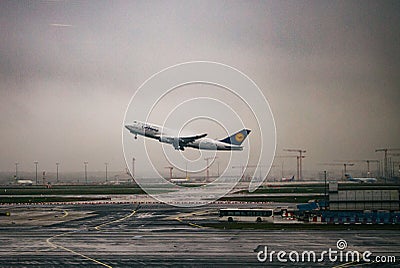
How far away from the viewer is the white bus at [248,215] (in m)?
60.7

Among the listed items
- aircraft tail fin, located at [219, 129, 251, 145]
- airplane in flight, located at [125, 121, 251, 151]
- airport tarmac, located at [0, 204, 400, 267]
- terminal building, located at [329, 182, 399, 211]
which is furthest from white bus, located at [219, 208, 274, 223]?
aircraft tail fin, located at [219, 129, 251, 145]

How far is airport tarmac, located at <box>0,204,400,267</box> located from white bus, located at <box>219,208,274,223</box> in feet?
11.3

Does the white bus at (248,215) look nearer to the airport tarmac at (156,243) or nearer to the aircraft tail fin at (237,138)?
the airport tarmac at (156,243)

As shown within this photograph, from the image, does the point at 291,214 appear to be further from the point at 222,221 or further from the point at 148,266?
the point at 148,266

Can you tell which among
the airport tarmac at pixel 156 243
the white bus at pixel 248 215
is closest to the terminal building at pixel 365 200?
the white bus at pixel 248 215

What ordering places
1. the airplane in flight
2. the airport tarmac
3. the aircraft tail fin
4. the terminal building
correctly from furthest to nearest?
the aircraft tail fin → the airplane in flight → the terminal building → the airport tarmac

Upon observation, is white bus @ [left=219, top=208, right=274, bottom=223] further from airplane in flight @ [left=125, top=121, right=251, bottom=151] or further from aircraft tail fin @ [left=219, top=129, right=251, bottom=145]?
aircraft tail fin @ [left=219, top=129, right=251, bottom=145]

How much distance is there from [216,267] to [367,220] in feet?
104

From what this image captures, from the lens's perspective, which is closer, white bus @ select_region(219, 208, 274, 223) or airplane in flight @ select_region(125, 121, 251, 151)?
white bus @ select_region(219, 208, 274, 223)

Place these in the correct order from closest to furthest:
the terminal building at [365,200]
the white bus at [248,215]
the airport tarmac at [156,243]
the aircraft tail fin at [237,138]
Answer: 1. the airport tarmac at [156,243]
2. the white bus at [248,215]
3. the terminal building at [365,200]
4. the aircraft tail fin at [237,138]

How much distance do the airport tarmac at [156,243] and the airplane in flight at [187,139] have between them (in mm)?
16283

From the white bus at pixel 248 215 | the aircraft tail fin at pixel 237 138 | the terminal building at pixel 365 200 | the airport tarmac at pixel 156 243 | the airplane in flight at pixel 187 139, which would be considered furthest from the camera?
the aircraft tail fin at pixel 237 138

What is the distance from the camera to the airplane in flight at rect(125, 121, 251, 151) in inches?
3041

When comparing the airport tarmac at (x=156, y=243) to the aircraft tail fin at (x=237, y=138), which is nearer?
the airport tarmac at (x=156, y=243)
